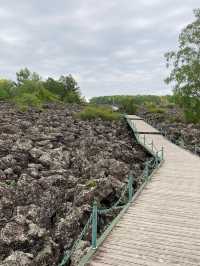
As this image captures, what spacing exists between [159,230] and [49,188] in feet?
24.6

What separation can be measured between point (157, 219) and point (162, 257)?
3244 mm

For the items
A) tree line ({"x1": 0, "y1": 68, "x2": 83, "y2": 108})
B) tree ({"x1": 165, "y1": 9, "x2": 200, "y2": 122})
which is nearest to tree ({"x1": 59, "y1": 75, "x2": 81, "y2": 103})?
tree line ({"x1": 0, "y1": 68, "x2": 83, "y2": 108})

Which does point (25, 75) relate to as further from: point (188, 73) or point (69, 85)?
point (188, 73)

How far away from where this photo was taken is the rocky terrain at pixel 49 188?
14124 millimetres

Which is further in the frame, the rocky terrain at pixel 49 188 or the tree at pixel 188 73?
the tree at pixel 188 73

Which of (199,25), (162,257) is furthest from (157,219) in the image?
(199,25)

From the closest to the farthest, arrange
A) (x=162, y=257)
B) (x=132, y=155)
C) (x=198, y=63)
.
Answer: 1. (x=162, y=257)
2. (x=132, y=155)
3. (x=198, y=63)

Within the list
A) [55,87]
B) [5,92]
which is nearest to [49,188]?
[5,92]

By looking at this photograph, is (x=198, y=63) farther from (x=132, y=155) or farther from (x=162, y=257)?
(x=162, y=257)

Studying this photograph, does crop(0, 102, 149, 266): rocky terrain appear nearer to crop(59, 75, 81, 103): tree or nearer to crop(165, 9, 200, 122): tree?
crop(165, 9, 200, 122): tree

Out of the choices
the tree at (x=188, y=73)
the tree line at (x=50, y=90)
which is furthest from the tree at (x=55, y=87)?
the tree at (x=188, y=73)

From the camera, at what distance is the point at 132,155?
30.9m

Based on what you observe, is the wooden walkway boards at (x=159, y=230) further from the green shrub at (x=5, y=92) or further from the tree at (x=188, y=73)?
the green shrub at (x=5, y=92)

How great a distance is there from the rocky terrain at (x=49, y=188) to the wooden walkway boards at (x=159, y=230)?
2031 mm
